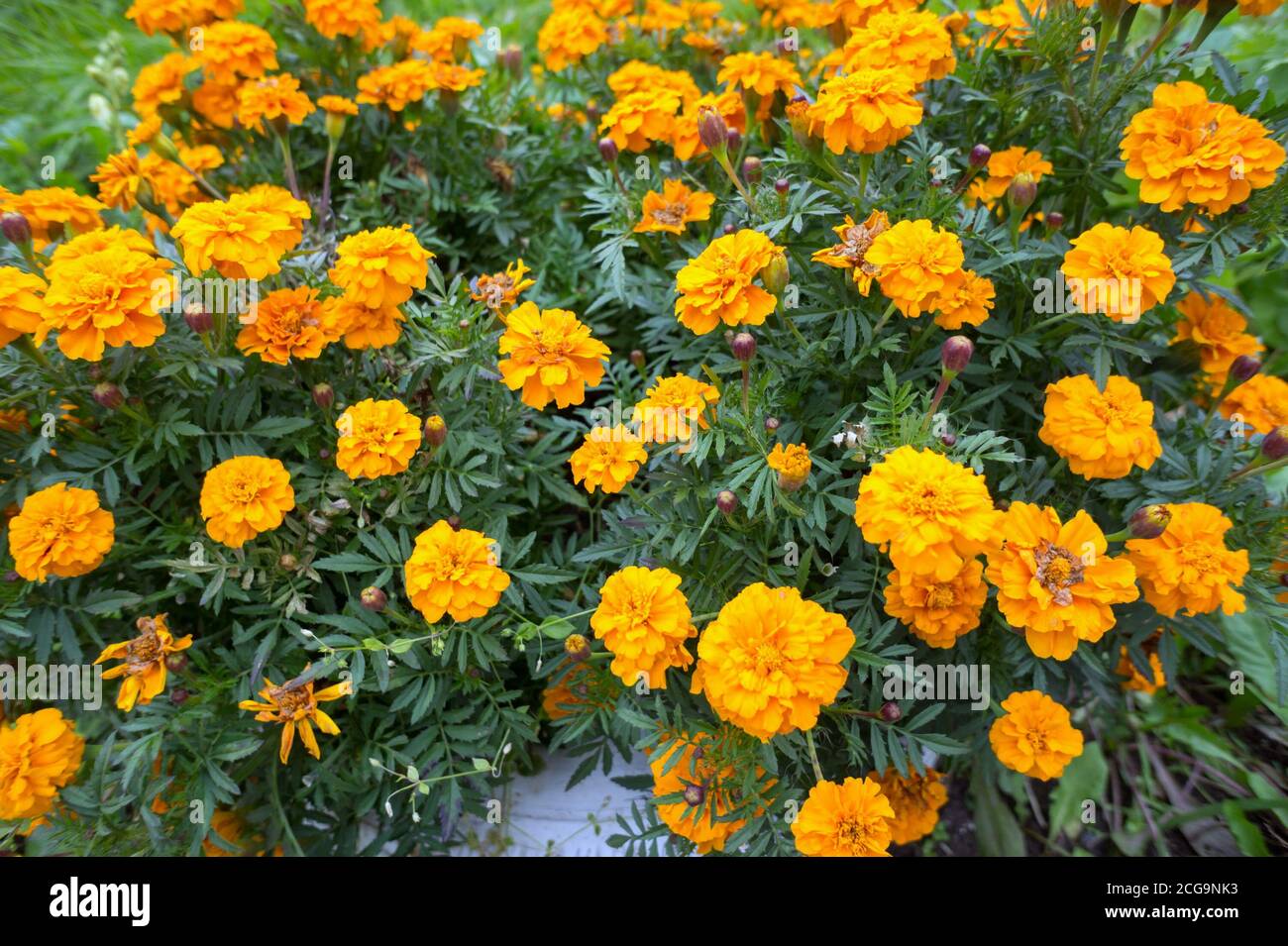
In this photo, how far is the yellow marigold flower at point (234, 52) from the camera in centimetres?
204

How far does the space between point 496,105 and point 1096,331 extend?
1.64 m

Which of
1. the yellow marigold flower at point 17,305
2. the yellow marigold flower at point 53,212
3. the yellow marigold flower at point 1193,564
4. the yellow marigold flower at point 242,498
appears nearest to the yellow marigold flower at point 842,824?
the yellow marigold flower at point 1193,564

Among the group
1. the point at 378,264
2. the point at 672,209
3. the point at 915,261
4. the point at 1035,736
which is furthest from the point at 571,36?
the point at 1035,736

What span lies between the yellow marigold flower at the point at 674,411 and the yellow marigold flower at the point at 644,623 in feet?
0.79

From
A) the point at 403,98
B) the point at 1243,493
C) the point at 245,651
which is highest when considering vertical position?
the point at 403,98

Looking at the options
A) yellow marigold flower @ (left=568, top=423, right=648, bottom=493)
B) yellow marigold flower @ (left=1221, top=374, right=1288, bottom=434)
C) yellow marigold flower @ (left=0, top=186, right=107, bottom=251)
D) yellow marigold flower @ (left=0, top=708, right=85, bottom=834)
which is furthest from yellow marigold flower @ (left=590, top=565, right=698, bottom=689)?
yellow marigold flower @ (left=0, top=186, right=107, bottom=251)

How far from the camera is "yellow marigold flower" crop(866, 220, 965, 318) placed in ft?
4.47

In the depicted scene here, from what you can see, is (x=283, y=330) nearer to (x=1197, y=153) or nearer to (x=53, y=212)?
(x=53, y=212)

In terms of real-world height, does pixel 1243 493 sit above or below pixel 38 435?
below

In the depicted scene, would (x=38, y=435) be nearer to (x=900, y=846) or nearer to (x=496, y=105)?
(x=496, y=105)

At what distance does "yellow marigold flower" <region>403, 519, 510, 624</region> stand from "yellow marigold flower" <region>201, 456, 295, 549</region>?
0.27m

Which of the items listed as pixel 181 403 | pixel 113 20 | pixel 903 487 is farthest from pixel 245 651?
pixel 113 20

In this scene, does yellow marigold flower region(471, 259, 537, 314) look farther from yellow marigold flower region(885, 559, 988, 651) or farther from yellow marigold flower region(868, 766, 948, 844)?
yellow marigold flower region(868, 766, 948, 844)

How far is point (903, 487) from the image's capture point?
3.95 feet
